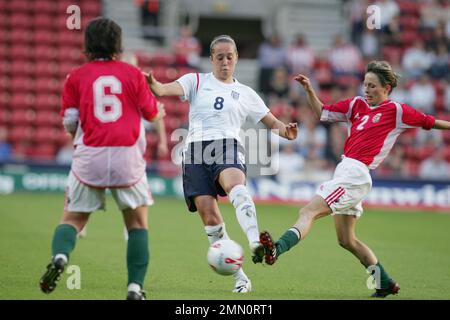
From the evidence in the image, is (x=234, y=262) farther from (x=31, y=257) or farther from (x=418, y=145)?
(x=418, y=145)

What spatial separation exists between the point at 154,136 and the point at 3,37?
501cm

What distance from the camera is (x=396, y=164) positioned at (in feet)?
63.7

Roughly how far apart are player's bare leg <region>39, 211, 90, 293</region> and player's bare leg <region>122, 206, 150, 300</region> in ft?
1.26

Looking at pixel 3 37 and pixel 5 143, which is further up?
pixel 3 37

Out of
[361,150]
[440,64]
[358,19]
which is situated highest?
[358,19]

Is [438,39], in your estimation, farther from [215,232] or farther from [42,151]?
[215,232]

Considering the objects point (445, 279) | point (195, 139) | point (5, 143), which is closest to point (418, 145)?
point (5, 143)

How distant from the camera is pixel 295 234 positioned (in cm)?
724

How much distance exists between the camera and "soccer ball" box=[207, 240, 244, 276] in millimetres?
6895

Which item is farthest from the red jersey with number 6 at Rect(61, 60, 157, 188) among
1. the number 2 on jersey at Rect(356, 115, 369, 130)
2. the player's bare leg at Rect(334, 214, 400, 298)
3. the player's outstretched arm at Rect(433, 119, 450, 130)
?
the player's outstretched arm at Rect(433, 119, 450, 130)

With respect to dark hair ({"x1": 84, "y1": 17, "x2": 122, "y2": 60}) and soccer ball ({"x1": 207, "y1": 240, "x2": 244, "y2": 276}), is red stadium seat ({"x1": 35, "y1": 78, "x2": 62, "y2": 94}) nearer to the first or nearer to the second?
soccer ball ({"x1": 207, "y1": 240, "x2": 244, "y2": 276})

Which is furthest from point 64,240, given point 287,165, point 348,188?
point 287,165

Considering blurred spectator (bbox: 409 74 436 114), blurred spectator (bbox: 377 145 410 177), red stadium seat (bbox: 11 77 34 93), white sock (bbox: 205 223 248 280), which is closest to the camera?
white sock (bbox: 205 223 248 280)

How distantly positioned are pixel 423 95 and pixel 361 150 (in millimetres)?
13965
